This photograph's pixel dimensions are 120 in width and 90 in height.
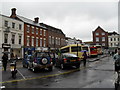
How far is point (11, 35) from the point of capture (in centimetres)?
3312

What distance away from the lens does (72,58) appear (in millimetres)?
13359

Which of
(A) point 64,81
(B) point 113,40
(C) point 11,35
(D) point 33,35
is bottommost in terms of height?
(A) point 64,81

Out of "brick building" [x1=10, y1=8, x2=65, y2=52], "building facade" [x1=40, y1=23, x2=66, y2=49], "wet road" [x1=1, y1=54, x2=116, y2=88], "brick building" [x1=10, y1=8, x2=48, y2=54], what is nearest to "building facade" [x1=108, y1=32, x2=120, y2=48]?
"building facade" [x1=40, y1=23, x2=66, y2=49]

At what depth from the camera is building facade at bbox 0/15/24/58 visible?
3078 cm

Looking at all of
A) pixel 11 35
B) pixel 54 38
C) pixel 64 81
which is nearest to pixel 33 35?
pixel 11 35

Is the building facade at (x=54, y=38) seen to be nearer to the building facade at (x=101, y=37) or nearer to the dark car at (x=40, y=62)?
the dark car at (x=40, y=62)

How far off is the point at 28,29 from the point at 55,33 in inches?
532

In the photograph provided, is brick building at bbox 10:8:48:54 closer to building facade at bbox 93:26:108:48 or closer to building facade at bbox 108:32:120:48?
building facade at bbox 93:26:108:48

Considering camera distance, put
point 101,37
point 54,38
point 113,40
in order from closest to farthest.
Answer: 1. point 54,38
2. point 113,40
3. point 101,37

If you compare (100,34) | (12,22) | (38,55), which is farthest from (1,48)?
(100,34)

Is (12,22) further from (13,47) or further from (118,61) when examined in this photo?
(118,61)

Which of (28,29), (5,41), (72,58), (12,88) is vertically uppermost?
(28,29)

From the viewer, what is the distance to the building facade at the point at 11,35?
101 feet

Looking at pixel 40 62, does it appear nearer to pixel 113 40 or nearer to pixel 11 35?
pixel 11 35
